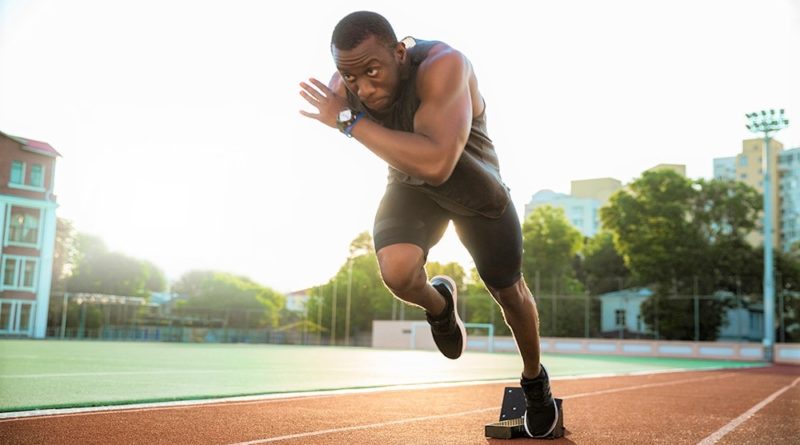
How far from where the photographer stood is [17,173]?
22.8 meters

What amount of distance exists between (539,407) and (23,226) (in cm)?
2698

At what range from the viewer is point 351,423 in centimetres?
501

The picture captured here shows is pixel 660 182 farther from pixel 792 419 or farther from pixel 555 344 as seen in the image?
pixel 792 419

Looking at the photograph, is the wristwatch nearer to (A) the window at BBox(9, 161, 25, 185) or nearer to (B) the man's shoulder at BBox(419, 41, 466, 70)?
(B) the man's shoulder at BBox(419, 41, 466, 70)

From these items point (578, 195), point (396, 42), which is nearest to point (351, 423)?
point (396, 42)

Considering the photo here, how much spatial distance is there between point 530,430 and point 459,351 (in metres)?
0.64

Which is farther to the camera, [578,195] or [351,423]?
[578,195]

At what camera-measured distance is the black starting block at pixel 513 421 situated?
4379mm

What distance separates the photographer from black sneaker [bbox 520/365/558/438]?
4.22m

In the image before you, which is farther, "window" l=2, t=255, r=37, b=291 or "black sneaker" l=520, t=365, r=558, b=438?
"window" l=2, t=255, r=37, b=291

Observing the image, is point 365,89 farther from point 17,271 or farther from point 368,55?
point 17,271

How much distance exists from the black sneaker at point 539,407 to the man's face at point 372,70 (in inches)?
75.6

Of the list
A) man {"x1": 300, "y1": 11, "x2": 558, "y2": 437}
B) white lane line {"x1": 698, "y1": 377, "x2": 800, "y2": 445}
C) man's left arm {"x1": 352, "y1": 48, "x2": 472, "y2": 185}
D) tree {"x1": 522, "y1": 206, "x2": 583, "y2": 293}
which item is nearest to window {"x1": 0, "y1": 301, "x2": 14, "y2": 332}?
white lane line {"x1": 698, "y1": 377, "x2": 800, "y2": 445}

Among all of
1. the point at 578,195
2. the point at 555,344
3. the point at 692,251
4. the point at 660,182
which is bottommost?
the point at 555,344
